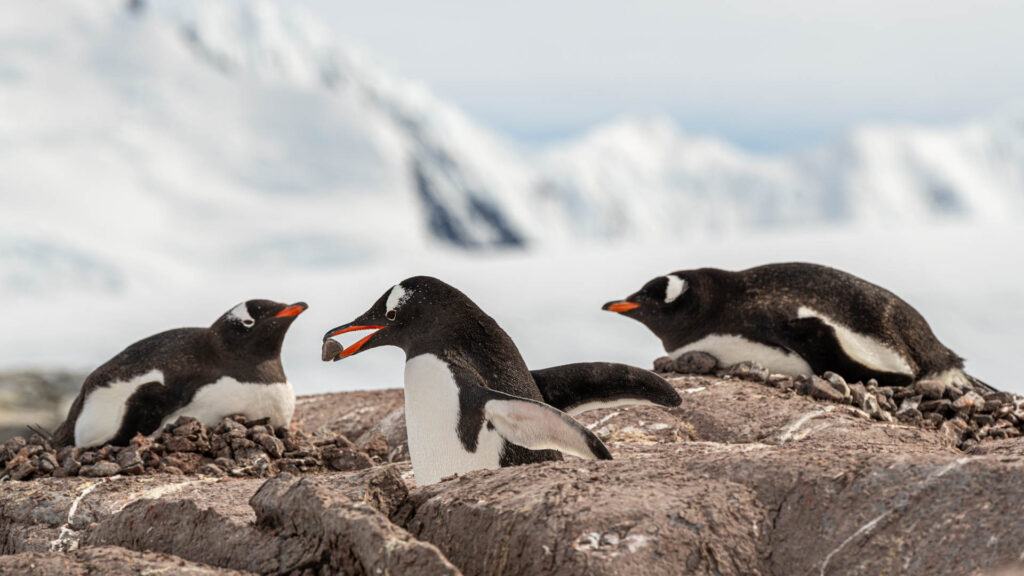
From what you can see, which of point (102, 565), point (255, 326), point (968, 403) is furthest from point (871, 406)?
point (102, 565)

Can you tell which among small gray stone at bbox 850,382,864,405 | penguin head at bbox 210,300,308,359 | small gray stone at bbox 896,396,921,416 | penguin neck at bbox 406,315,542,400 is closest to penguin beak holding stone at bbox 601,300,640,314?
small gray stone at bbox 850,382,864,405

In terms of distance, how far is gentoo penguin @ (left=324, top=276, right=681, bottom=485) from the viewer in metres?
3.10

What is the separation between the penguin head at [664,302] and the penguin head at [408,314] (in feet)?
7.24

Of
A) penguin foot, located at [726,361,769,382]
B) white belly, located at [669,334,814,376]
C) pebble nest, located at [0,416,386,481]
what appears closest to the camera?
pebble nest, located at [0,416,386,481]

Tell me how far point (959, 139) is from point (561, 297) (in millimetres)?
Result: 121157

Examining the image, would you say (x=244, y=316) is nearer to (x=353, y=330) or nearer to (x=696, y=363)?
(x=353, y=330)

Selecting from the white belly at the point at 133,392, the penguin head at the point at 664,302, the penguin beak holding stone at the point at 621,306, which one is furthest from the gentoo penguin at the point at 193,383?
the penguin head at the point at 664,302

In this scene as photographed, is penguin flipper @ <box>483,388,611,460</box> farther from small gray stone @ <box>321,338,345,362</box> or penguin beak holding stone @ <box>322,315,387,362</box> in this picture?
small gray stone @ <box>321,338,345,362</box>

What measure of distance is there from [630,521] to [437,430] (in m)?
1.16

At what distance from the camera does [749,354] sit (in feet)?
17.8

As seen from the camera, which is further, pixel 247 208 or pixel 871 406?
pixel 247 208

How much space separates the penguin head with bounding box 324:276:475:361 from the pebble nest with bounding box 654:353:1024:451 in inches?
87.9

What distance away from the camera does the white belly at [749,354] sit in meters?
5.35

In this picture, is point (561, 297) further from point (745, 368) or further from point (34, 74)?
point (34, 74)
